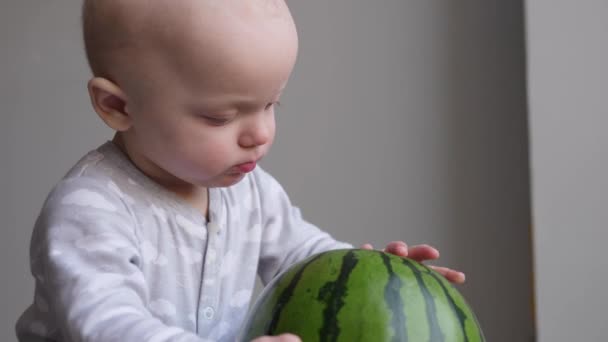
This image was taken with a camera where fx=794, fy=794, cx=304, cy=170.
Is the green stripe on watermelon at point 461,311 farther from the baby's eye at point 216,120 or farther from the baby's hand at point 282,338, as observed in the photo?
the baby's eye at point 216,120

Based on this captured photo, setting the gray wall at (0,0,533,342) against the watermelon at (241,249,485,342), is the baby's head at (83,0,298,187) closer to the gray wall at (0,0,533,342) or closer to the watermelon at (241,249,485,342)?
the watermelon at (241,249,485,342)

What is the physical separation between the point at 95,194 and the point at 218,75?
252mm

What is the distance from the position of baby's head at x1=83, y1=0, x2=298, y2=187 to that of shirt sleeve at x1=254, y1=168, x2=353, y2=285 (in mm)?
286

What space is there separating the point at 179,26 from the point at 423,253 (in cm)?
55

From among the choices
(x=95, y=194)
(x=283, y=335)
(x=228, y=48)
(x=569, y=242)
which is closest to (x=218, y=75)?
(x=228, y=48)

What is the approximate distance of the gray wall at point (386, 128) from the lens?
2088 millimetres

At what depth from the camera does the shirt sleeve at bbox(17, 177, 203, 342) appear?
94 centimetres

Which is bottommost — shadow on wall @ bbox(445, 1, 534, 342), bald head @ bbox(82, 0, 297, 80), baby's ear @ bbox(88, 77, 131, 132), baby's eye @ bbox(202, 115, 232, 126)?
shadow on wall @ bbox(445, 1, 534, 342)

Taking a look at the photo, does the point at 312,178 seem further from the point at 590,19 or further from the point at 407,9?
the point at 590,19

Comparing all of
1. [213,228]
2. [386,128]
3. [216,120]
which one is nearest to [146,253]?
[213,228]

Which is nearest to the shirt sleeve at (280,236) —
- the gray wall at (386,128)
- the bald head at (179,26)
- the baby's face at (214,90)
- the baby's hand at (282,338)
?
the baby's face at (214,90)

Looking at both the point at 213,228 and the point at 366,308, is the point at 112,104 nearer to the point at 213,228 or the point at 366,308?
the point at 213,228

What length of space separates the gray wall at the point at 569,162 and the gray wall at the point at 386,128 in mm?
169

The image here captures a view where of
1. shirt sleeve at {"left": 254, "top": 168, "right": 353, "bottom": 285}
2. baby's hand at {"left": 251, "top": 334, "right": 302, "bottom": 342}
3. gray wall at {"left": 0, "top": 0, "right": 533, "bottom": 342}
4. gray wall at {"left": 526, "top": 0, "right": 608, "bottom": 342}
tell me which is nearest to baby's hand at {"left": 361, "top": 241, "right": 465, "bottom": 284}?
shirt sleeve at {"left": 254, "top": 168, "right": 353, "bottom": 285}
